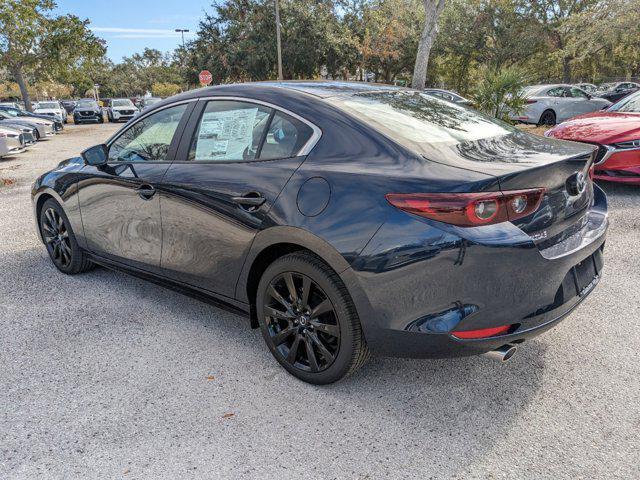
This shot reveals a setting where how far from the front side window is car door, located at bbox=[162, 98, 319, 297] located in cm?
20

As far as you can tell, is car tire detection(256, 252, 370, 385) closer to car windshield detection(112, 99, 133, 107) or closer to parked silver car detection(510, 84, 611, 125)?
parked silver car detection(510, 84, 611, 125)

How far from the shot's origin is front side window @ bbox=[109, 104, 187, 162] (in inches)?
135

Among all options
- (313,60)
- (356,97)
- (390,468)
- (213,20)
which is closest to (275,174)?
(356,97)

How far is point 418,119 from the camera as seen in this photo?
9.39 feet

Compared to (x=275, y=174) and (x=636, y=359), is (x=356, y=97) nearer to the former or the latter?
(x=275, y=174)

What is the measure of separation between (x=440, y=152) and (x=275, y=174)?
2.86 feet

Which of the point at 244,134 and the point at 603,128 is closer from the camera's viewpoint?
the point at 244,134

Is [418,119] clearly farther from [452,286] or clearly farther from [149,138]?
[149,138]

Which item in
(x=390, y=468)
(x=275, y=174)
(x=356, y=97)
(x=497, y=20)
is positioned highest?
(x=497, y=20)

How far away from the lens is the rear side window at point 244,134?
9.12 feet

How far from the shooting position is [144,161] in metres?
3.51

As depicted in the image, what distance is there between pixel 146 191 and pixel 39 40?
3035 centimetres

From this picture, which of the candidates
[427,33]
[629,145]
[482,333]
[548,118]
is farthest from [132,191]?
[427,33]

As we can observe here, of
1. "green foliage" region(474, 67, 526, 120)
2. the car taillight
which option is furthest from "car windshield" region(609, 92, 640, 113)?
the car taillight
